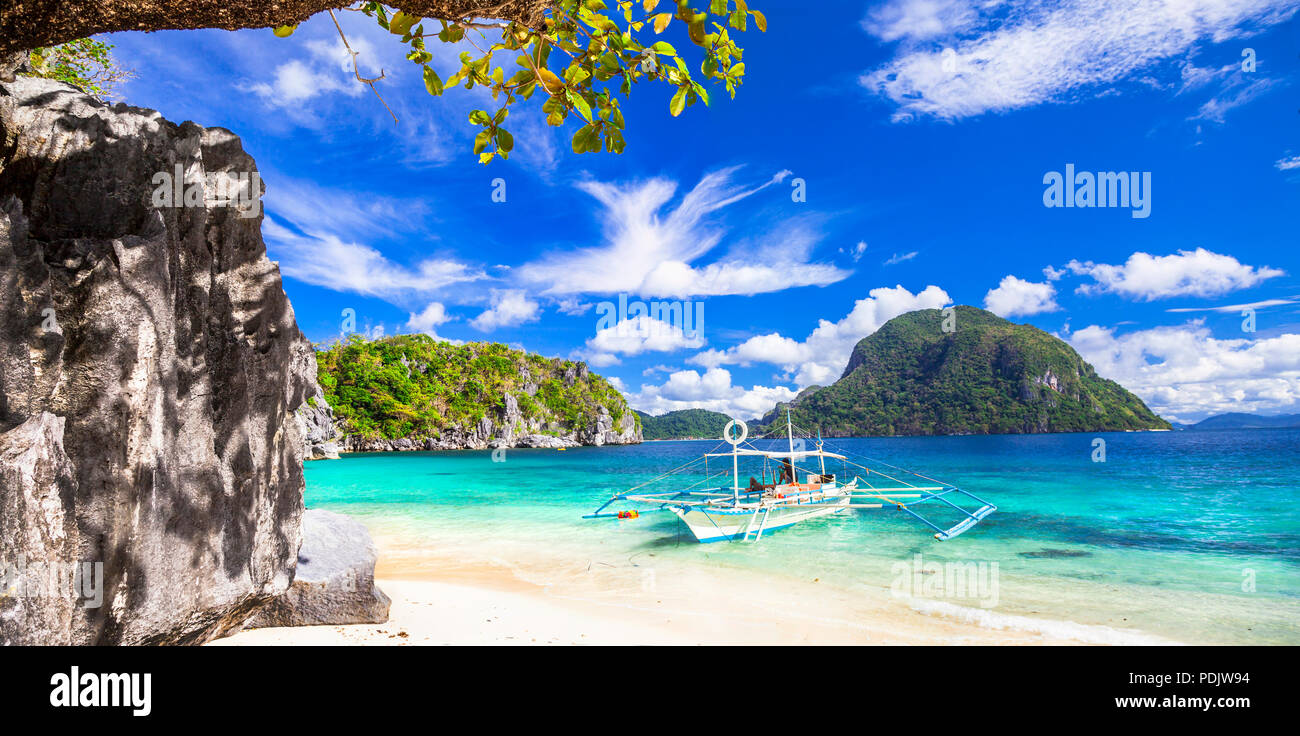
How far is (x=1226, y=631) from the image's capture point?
8.15 metres

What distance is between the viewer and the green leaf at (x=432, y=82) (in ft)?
8.16

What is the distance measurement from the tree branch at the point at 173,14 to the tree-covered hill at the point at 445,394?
64270mm

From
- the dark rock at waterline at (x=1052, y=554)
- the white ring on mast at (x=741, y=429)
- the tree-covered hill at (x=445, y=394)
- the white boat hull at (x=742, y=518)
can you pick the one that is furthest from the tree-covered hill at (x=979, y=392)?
the white ring on mast at (x=741, y=429)

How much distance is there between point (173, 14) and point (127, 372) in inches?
73.3

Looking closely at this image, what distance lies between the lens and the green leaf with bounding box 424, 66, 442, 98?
8.16ft

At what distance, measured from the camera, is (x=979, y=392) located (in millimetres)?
111500

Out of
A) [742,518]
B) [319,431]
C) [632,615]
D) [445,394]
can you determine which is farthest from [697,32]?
[445,394]

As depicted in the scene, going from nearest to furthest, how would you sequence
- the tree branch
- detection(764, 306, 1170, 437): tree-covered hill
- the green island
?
the tree branch
the green island
detection(764, 306, 1170, 437): tree-covered hill

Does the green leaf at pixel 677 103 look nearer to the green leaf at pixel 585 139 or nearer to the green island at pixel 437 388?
the green leaf at pixel 585 139

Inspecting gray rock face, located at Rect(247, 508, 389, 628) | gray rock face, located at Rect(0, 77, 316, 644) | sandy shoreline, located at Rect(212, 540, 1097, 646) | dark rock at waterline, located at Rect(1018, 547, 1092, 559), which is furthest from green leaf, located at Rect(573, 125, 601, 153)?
dark rock at waterline, located at Rect(1018, 547, 1092, 559)

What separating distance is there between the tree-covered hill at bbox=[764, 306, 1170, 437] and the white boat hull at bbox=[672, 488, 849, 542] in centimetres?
8793

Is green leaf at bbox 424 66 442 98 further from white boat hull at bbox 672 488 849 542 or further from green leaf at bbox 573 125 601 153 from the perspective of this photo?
white boat hull at bbox 672 488 849 542
